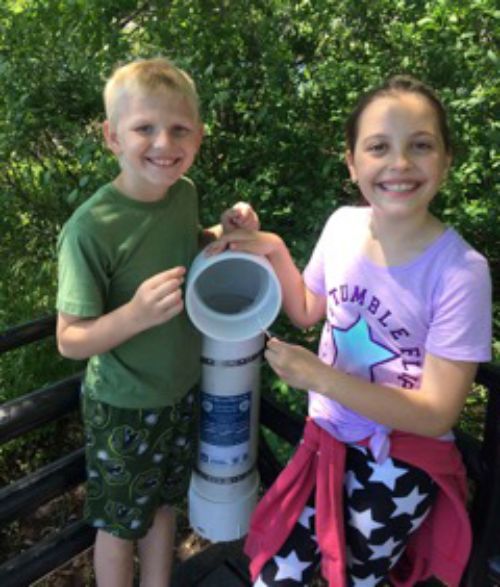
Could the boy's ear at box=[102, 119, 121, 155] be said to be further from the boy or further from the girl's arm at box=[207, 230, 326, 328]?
the girl's arm at box=[207, 230, 326, 328]

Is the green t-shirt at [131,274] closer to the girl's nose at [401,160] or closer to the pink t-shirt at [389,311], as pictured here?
the pink t-shirt at [389,311]

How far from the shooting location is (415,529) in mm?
1646

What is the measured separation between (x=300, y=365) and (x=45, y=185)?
5.39ft

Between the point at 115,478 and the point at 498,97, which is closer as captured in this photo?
the point at 115,478

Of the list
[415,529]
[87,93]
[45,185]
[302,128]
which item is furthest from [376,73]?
[415,529]

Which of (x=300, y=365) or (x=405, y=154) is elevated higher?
(x=405, y=154)

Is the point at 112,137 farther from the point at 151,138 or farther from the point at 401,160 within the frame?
the point at 401,160

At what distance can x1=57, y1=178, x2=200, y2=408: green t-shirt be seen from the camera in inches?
61.4

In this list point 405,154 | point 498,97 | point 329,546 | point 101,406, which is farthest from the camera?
point 498,97

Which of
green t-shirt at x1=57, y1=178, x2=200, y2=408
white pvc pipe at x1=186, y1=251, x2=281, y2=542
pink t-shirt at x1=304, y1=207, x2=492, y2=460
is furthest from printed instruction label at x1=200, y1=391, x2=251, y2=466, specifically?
pink t-shirt at x1=304, y1=207, x2=492, y2=460

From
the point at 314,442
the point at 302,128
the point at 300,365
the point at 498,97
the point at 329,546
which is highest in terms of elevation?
the point at 498,97

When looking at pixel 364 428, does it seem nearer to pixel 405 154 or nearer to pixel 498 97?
pixel 405 154

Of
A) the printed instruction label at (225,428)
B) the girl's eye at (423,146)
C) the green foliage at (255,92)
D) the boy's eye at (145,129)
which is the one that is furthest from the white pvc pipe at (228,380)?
the green foliage at (255,92)

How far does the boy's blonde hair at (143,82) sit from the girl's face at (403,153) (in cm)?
49
